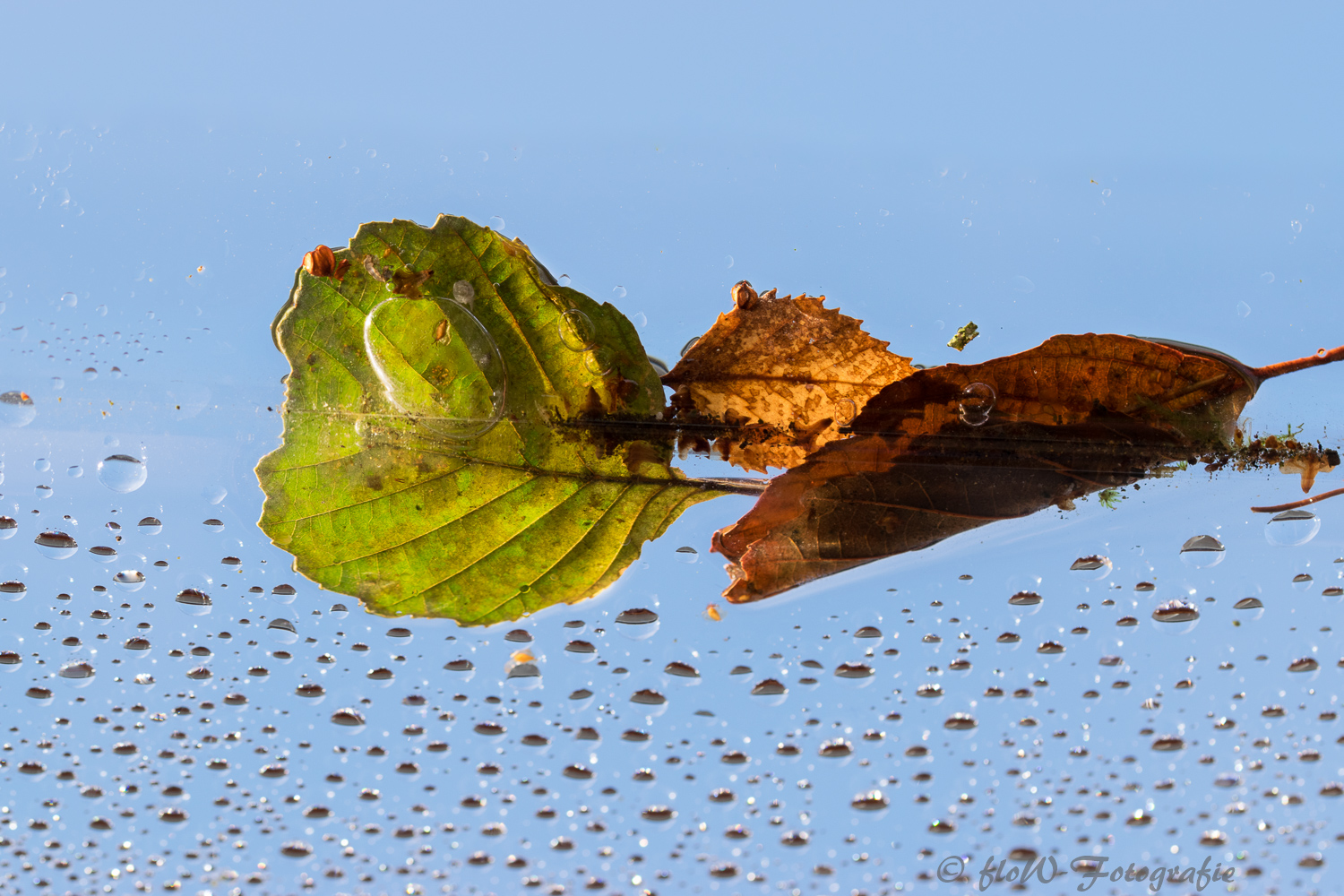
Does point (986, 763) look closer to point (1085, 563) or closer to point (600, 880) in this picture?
point (1085, 563)

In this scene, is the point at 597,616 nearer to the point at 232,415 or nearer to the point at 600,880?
the point at 600,880

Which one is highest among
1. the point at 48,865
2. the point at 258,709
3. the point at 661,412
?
the point at 661,412

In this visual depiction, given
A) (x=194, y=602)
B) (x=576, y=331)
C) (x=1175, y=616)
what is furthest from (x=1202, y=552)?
(x=194, y=602)

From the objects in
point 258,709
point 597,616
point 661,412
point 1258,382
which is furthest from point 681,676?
Answer: point 1258,382

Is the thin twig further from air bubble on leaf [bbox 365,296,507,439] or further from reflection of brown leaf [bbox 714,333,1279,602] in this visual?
air bubble on leaf [bbox 365,296,507,439]

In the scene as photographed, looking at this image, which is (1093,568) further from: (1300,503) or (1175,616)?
(1300,503)

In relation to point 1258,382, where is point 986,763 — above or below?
below
